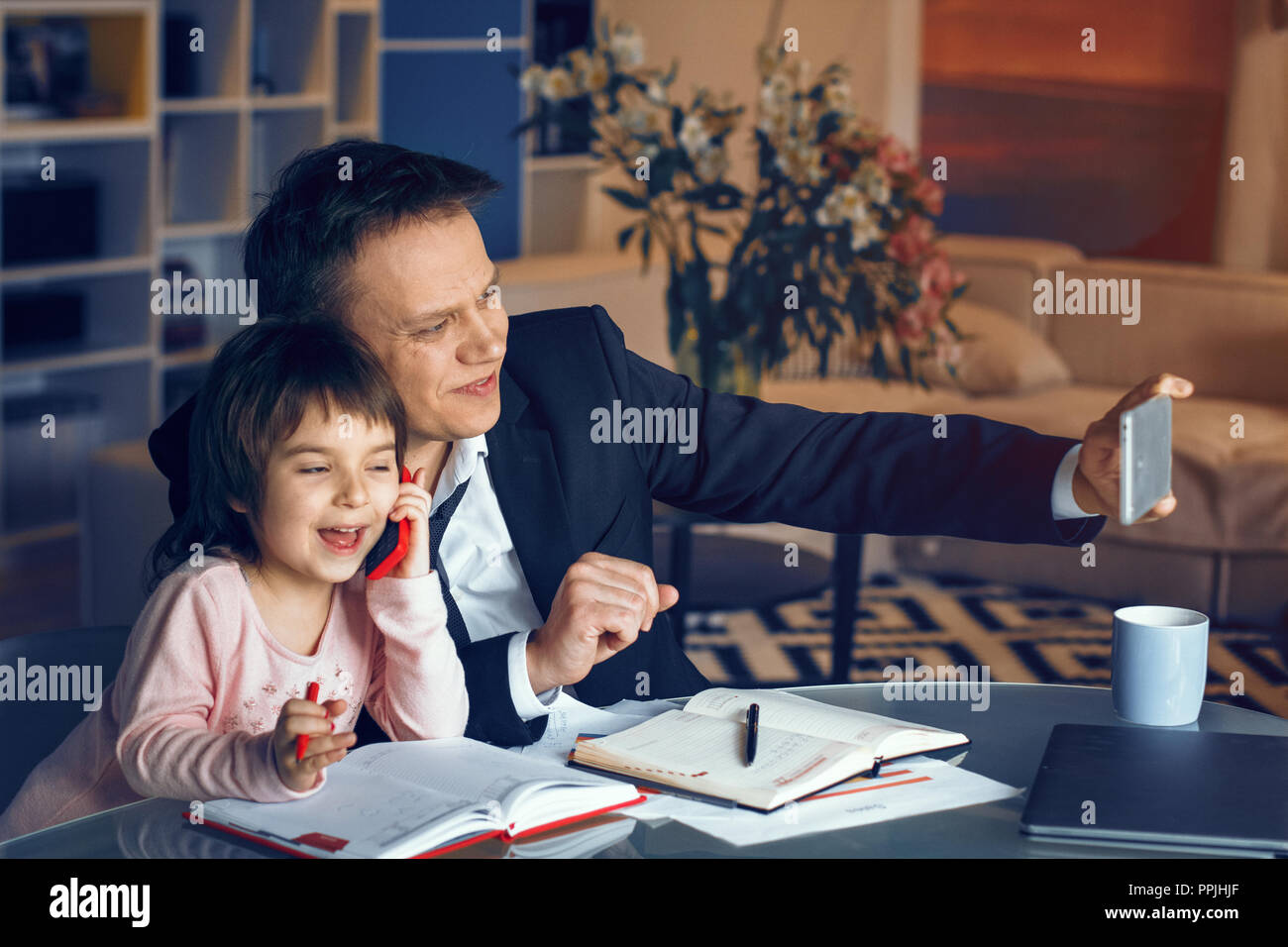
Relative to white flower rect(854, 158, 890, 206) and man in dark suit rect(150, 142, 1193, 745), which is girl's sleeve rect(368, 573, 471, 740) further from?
white flower rect(854, 158, 890, 206)

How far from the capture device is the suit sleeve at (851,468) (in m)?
1.59

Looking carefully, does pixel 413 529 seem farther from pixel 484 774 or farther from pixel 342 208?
pixel 342 208

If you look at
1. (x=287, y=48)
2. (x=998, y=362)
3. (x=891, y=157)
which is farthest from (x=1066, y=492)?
(x=287, y=48)

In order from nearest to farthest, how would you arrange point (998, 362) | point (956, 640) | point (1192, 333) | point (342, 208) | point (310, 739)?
1. point (310, 739)
2. point (342, 208)
3. point (956, 640)
4. point (998, 362)
5. point (1192, 333)

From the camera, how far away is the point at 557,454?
5.54 ft

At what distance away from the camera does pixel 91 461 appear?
295 centimetres

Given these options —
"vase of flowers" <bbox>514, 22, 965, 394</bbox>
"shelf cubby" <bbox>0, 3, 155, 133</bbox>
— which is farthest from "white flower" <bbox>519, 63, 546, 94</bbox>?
"shelf cubby" <bbox>0, 3, 155, 133</bbox>

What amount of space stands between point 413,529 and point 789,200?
1653 mm

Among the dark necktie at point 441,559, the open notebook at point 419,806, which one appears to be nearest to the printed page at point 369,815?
the open notebook at point 419,806

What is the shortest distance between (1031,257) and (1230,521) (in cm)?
114

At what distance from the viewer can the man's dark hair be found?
60.2 inches

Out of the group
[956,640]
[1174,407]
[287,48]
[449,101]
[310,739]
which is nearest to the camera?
[310,739]
